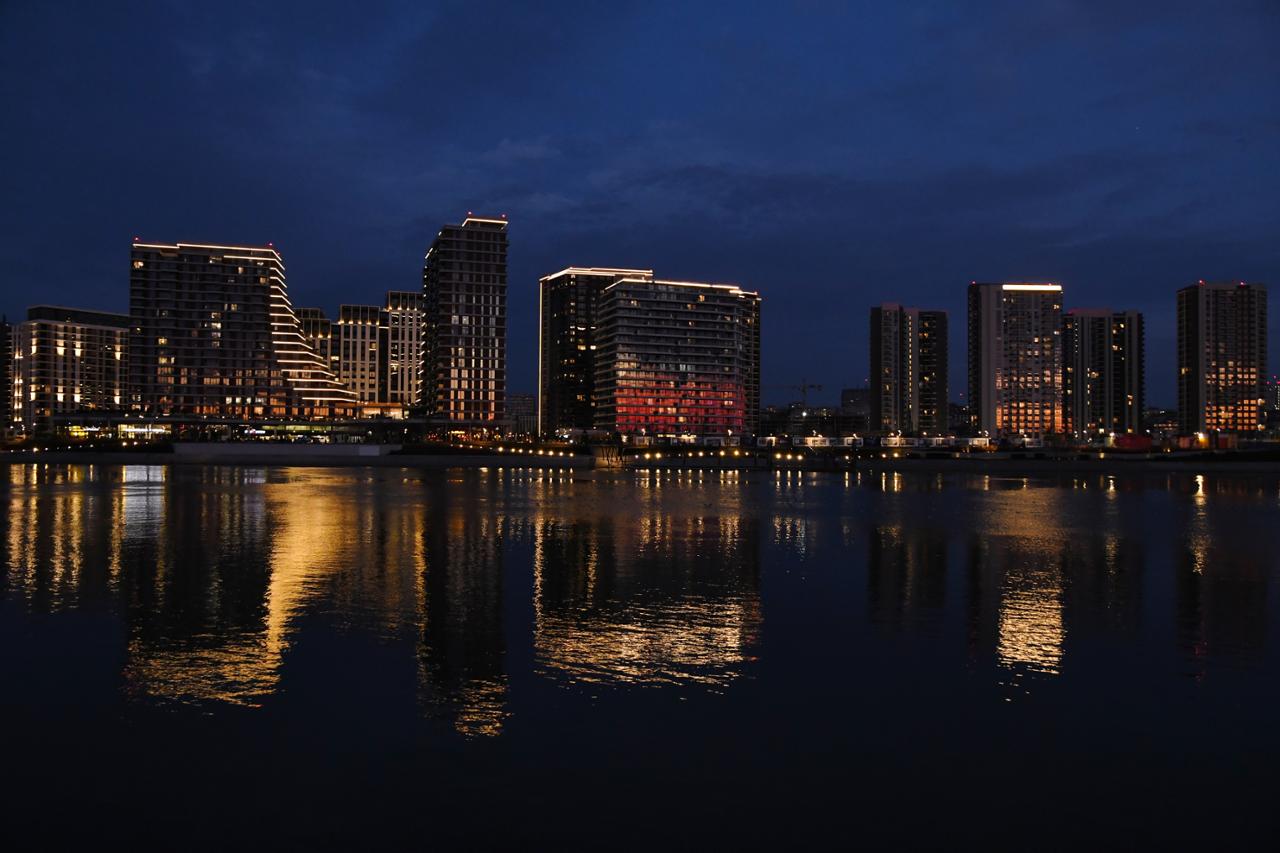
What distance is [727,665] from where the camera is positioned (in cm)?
1324

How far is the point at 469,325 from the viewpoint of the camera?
189625 mm

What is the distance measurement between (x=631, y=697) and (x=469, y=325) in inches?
7242

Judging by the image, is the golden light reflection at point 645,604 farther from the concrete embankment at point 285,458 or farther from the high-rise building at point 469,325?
the high-rise building at point 469,325

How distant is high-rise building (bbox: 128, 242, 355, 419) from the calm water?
16031 cm

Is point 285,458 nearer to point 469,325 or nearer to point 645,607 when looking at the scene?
point 469,325

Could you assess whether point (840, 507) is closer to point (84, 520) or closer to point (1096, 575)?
point (1096, 575)

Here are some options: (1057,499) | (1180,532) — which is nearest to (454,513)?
(1180,532)

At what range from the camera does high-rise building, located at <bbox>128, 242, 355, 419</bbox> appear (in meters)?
166

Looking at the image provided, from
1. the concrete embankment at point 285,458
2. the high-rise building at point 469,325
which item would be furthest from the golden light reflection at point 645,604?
the high-rise building at point 469,325

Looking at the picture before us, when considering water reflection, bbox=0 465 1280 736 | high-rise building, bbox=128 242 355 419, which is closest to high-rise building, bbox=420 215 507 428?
high-rise building, bbox=128 242 355 419

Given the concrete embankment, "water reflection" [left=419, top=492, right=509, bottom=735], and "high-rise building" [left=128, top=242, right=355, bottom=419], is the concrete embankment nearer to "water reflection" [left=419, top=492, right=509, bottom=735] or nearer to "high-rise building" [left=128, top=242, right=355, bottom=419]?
"high-rise building" [left=128, top=242, right=355, bottom=419]

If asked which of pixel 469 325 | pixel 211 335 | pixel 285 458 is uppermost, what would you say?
pixel 469 325

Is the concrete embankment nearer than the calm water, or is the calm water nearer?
the calm water

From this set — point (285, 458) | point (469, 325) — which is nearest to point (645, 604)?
point (285, 458)
